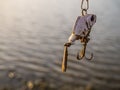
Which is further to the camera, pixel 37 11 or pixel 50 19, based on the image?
pixel 37 11

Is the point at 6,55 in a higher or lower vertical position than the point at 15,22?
lower

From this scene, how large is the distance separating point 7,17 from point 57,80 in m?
15.6

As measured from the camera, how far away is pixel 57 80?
2031 cm

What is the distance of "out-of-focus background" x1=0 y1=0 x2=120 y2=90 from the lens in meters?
20.1

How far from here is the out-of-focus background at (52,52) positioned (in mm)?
20125

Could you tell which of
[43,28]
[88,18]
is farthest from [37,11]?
[88,18]

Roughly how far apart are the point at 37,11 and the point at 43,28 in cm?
708

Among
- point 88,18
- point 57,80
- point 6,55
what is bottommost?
point 57,80

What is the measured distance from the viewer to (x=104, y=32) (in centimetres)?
2697

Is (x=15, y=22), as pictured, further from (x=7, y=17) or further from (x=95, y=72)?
(x=95, y=72)

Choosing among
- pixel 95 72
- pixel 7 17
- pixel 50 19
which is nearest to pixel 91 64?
pixel 95 72

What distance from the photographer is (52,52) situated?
23.7 meters

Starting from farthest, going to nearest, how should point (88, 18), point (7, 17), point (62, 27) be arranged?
point (7, 17), point (62, 27), point (88, 18)

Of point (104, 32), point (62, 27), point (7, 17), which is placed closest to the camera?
point (104, 32)
